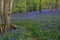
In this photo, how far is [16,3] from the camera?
28516 mm

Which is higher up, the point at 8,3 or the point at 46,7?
the point at 8,3

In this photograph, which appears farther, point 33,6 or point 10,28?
point 33,6

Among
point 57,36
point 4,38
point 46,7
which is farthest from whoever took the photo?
point 46,7

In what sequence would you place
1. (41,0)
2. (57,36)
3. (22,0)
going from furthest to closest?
(22,0) → (41,0) → (57,36)

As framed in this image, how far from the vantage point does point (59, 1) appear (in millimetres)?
34344

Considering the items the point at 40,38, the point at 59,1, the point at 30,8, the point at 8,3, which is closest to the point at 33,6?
the point at 30,8

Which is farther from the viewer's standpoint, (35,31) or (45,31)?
(35,31)

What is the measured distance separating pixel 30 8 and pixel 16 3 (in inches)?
167

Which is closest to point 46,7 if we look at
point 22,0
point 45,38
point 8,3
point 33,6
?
point 33,6

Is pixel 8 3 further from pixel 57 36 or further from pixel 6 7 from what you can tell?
pixel 57 36

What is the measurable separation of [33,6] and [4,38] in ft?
85.4

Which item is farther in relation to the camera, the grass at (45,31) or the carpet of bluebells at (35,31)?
the grass at (45,31)

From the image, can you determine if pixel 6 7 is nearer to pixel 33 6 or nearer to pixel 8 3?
pixel 8 3

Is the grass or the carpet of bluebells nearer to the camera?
the carpet of bluebells
